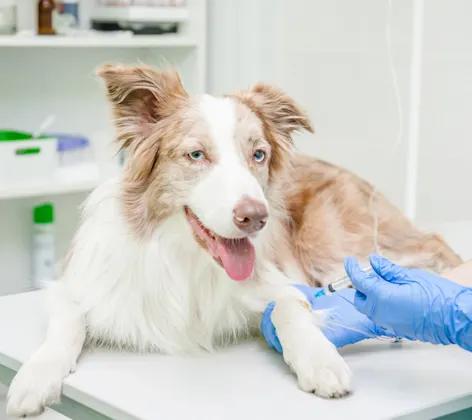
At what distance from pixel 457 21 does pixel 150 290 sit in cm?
136

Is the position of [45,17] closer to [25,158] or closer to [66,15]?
[66,15]

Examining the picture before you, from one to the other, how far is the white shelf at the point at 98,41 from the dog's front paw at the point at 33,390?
1427mm

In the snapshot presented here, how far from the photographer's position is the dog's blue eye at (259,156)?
146 centimetres

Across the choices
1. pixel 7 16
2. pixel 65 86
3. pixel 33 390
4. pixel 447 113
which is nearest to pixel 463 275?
pixel 33 390

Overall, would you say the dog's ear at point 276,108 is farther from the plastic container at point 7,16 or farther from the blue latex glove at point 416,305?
the plastic container at point 7,16

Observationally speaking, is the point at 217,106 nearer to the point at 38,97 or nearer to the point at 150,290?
the point at 150,290

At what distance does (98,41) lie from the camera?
2.67 meters

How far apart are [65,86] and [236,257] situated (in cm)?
173

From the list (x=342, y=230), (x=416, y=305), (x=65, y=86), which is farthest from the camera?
(x=65, y=86)

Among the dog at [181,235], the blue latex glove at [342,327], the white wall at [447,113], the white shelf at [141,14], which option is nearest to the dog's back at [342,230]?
the dog at [181,235]

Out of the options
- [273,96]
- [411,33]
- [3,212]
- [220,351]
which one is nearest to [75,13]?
[3,212]

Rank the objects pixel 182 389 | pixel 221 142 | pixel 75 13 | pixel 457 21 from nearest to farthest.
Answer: pixel 182 389 → pixel 221 142 → pixel 457 21 → pixel 75 13

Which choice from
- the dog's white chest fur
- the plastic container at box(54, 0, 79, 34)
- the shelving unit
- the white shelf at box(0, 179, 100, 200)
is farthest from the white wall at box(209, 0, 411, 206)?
the dog's white chest fur

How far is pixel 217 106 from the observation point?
4.75 ft
